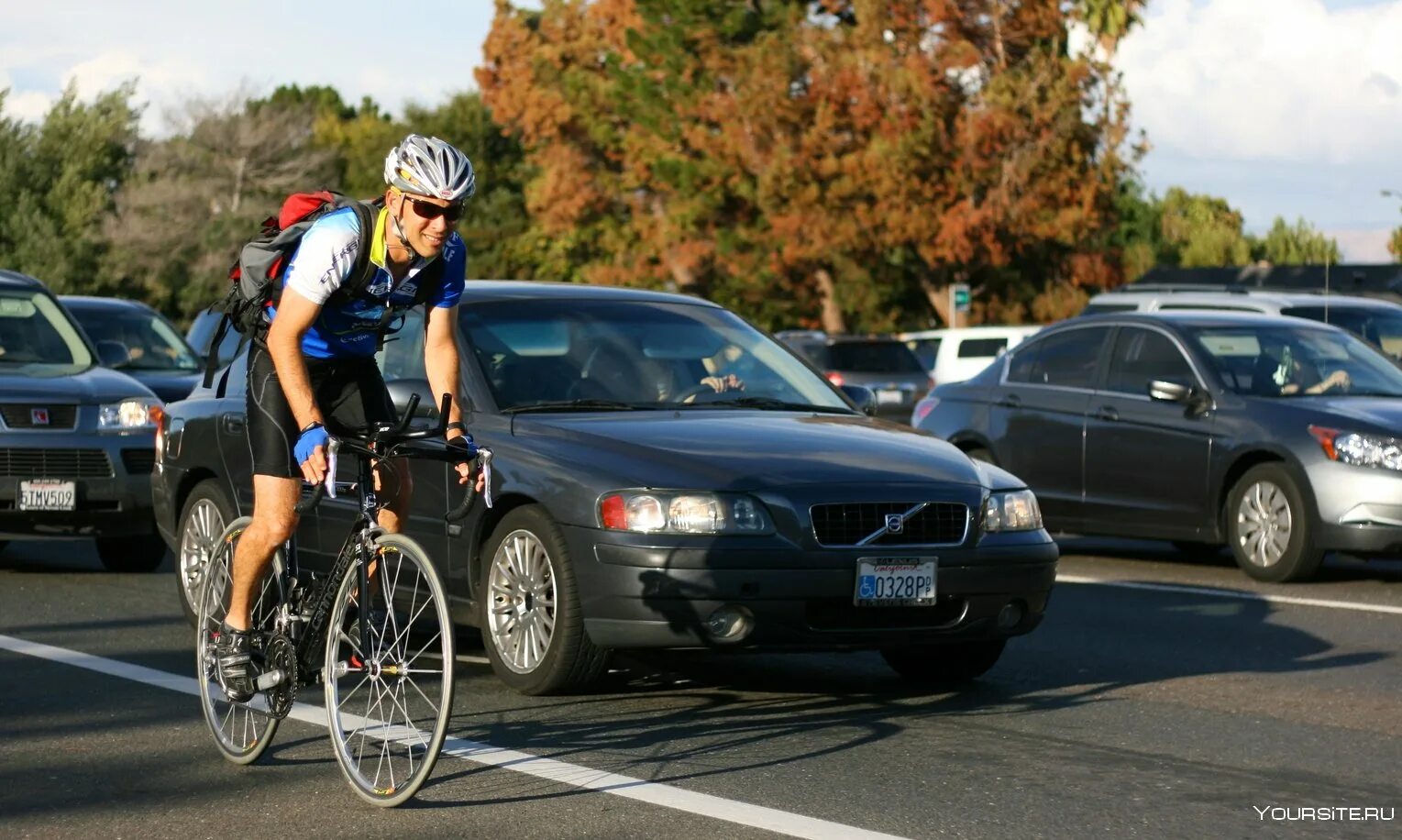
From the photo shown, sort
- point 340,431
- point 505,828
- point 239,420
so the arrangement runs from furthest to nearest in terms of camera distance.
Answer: point 239,420
point 340,431
point 505,828

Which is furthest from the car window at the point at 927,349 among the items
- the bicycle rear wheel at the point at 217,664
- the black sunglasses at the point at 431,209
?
the black sunglasses at the point at 431,209

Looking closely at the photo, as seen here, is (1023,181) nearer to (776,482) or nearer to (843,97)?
(843,97)

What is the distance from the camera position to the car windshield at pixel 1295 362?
1362 cm

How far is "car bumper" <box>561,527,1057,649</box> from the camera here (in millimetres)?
7578

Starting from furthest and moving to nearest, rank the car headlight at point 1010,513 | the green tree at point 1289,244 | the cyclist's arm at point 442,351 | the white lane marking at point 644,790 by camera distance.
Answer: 1. the green tree at point 1289,244
2. the car headlight at point 1010,513
3. the cyclist's arm at point 442,351
4. the white lane marking at point 644,790

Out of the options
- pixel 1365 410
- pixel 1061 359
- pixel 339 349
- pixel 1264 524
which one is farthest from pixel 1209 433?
pixel 339 349

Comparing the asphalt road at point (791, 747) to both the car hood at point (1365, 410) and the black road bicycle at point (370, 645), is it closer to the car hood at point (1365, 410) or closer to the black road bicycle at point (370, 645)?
the black road bicycle at point (370, 645)

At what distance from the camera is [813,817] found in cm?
601

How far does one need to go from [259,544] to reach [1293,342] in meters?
8.84

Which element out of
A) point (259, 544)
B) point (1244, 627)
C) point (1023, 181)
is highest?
point (1023, 181)

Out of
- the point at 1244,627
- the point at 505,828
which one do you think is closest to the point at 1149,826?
the point at 505,828

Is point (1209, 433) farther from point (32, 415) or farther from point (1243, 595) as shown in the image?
point (32, 415)

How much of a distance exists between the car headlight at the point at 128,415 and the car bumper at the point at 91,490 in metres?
0.07

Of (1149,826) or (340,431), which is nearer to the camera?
(1149,826)
